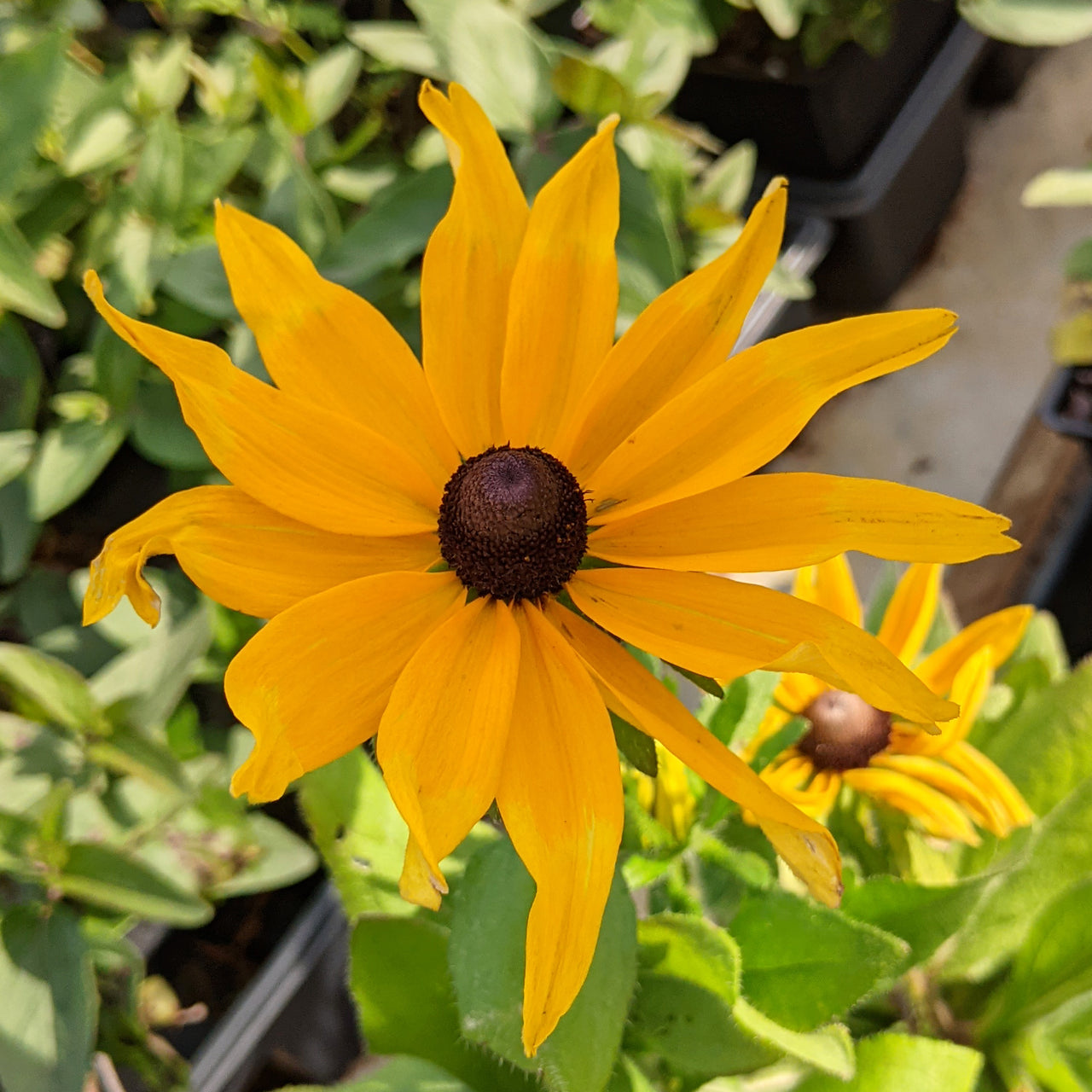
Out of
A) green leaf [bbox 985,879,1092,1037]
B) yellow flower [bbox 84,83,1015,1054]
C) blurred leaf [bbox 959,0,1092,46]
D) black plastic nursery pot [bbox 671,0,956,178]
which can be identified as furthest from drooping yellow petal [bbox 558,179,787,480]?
black plastic nursery pot [bbox 671,0,956,178]

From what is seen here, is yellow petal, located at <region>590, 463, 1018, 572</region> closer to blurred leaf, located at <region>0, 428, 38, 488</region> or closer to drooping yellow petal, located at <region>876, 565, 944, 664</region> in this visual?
drooping yellow petal, located at <region>876, 565, 944, 664</region>

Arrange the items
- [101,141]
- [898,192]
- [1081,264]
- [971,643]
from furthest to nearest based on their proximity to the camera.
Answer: [898,192] < [1081,264] < [101,141] < [971,643]

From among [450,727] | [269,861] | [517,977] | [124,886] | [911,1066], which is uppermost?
[450,727]

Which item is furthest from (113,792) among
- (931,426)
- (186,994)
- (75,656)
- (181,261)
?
(931,426)

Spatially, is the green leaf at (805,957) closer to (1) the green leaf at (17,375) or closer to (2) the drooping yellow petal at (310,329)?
(2) the drooping yellow petal at (310,329)

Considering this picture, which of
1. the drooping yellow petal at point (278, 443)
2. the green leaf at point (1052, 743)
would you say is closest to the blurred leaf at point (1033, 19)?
the green leaf at point (1052, 743)

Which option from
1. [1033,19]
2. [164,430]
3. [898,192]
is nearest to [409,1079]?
[164,430]

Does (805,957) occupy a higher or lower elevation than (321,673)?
lower

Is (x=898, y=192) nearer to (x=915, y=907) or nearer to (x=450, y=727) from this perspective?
(x=915, y=907)
